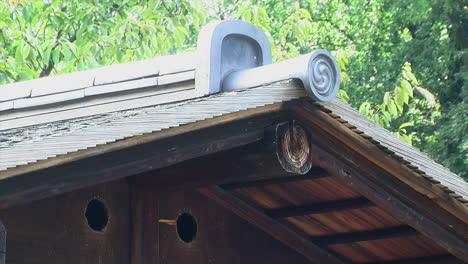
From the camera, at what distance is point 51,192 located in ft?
12.6

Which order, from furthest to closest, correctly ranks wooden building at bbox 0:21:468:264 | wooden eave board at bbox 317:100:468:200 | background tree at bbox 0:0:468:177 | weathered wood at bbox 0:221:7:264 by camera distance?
1. background tree at bbox 0:0:468:177
2. wooden eave board at bbox 317:100:468:200
3. wooden building at bbox 0:21:468:264
4. weathered wood at bbox 0:221:7:264

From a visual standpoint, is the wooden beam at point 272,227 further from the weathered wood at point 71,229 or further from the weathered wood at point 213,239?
the weathered wood at point 71,229

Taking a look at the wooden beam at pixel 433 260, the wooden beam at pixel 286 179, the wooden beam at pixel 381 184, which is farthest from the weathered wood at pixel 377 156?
the wooden beam at pixel 433 260

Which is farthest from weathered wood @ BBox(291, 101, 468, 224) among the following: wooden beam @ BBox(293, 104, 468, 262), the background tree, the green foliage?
the green foliage

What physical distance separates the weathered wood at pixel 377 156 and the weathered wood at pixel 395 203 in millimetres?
64

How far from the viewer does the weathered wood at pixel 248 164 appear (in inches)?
166

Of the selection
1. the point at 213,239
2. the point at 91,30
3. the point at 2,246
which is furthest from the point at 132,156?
the point at 91,30

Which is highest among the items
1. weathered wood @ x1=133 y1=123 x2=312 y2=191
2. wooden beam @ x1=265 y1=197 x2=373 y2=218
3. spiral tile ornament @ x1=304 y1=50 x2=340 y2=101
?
spiral tile ornament @ x1=304 y1=50 x2=340 y2=101

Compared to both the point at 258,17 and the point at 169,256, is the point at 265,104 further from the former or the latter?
the point at 258,17

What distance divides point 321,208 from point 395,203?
0.71 m

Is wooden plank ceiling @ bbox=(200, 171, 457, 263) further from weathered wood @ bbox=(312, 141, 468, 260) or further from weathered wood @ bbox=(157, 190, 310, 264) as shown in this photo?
weathered wood @ bbox=(312, 141, 468, 260)

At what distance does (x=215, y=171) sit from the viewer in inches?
180

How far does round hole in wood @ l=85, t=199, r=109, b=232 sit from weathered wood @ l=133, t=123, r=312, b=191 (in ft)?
0.95

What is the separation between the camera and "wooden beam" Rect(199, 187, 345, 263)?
5.57m
